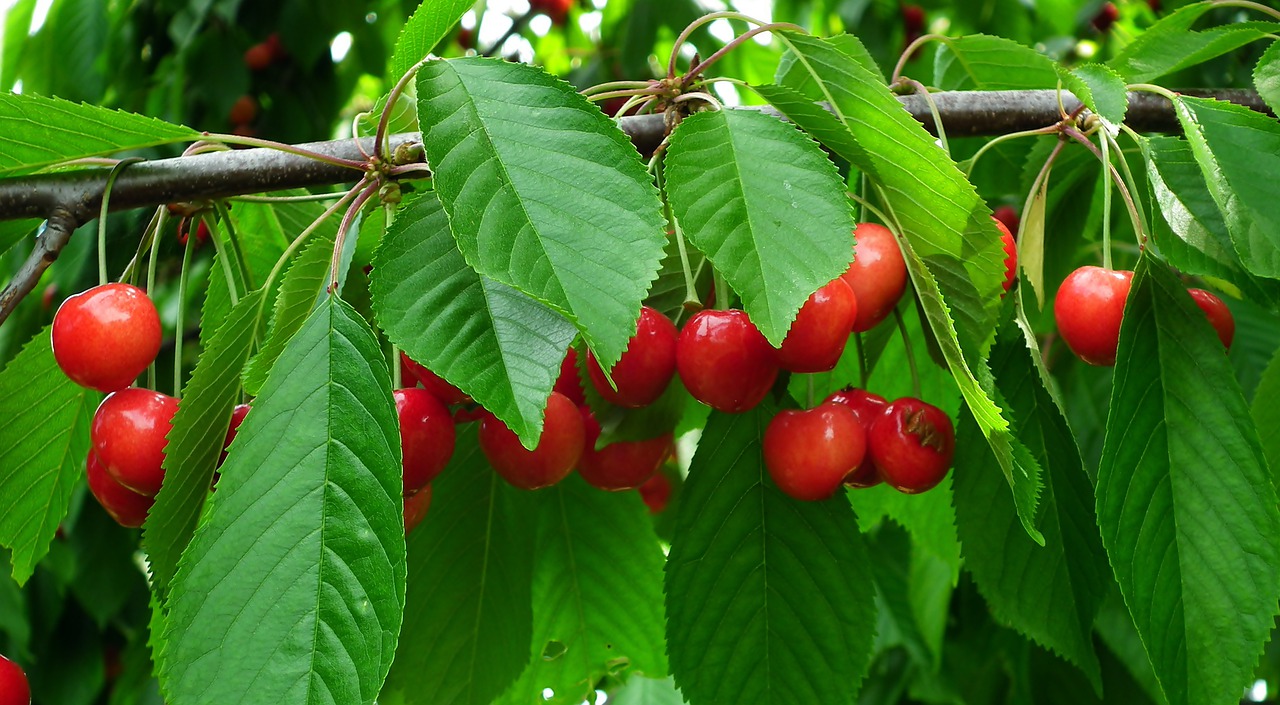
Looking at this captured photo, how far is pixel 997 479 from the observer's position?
3.47ft

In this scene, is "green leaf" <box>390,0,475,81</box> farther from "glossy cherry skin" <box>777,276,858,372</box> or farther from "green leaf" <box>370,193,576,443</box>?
"glossy cherry skin" <box>777,276,858,372</box>

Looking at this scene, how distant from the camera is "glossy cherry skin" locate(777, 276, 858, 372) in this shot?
831 mm

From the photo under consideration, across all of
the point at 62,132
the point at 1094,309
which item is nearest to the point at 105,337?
the point at 62,132

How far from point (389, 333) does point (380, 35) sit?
259 centimetres

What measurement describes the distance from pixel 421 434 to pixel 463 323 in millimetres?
133

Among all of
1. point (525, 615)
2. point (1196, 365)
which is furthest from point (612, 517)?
point (1196, 365)

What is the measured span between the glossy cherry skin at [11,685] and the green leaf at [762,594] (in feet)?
1.74

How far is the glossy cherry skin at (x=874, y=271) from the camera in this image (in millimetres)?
879

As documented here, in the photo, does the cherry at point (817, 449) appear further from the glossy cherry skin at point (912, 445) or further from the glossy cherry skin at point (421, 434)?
the glossy cherry skin at point (421, 434)

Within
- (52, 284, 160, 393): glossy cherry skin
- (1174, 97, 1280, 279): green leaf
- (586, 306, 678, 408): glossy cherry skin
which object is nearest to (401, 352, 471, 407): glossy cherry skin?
(586, 306, 678, 408): glossy cherry skin

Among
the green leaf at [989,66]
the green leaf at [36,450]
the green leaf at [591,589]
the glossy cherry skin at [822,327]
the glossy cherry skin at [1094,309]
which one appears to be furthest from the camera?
the green leaf at [989,66]

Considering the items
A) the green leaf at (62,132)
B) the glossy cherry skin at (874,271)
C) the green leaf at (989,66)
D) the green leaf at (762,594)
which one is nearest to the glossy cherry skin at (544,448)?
the green leaf at (762,594)

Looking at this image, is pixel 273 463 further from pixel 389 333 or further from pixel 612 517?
pixel 612 517

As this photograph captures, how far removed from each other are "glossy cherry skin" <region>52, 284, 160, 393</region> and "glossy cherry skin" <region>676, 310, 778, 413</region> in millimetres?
432
